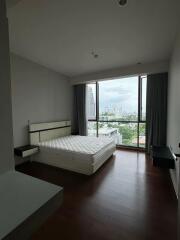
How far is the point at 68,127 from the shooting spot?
16.3 ft

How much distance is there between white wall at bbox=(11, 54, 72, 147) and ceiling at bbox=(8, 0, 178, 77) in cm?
35

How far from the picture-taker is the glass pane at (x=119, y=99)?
4.49 m

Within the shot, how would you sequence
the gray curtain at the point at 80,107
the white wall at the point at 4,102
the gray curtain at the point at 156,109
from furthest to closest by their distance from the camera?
the gray curtain at the point at 80,107 → the gray curtain at the point at 156,109 → the white wall at the point at 4,102

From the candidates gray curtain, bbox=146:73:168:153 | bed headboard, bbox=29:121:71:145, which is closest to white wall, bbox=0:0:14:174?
bed headboard, bbox=29:121:71:145

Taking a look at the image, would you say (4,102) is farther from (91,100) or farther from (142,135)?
(91,100)

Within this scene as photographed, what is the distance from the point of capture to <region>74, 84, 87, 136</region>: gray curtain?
503cm

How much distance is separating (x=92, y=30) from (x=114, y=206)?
2.88m

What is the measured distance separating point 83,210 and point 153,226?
0.90 m

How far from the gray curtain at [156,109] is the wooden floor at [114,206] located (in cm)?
117

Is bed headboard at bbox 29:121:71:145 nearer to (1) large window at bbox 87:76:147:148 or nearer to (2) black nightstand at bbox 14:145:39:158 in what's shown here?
(2) black nightstand at bbox 14:145:39:158

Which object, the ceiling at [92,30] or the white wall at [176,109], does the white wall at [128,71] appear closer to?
the ceiling at [92,30]

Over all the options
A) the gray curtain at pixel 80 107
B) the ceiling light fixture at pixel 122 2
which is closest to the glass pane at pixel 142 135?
the gray curtain at pixel 80 107

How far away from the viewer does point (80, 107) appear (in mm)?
5121

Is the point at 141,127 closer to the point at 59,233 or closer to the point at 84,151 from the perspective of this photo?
the point at 84,151
